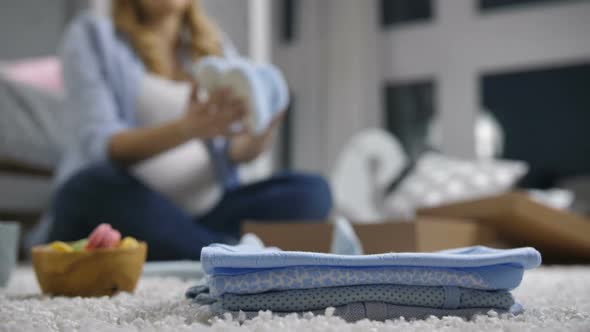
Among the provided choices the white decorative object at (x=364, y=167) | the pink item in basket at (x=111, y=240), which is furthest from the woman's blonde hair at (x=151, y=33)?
the white decorative object at (x=364, y=167)

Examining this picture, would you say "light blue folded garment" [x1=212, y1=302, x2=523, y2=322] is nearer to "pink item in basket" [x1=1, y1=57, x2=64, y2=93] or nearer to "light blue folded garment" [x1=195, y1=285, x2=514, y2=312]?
"light blue folded garment" [x1=195, y1=285, x2=514, y2=312]

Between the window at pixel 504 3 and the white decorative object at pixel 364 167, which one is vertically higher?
the window at pixel 504 3

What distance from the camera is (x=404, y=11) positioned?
10.4 ft

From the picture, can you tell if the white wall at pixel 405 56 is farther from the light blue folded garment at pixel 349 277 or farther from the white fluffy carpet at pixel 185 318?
the light blue folded garment at pixel 349 277

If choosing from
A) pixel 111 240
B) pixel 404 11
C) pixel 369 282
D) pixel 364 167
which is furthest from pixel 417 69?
pixel 369 282

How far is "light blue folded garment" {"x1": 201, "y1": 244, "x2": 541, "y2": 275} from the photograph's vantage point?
49 cm

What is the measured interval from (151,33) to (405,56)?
1.91m

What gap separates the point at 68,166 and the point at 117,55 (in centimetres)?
28

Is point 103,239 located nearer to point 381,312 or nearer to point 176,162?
point 381,312

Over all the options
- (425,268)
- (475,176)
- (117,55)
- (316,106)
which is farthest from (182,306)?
(316,106)

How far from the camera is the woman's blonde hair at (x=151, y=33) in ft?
4.72

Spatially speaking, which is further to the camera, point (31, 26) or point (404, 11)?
point (404, 11)

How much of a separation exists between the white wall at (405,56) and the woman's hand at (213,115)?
207 centimetres

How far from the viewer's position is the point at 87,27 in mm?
1379
